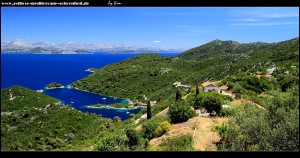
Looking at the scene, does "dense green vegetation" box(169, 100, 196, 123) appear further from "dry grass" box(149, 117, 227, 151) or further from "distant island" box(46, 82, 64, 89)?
"distant island" box(46, 82, 64, 89)

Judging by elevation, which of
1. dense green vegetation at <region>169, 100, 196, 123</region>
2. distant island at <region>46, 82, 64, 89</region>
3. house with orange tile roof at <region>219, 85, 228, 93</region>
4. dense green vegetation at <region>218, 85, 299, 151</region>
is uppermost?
dense green vegetation at <region>218, 85, 299, 151</region>

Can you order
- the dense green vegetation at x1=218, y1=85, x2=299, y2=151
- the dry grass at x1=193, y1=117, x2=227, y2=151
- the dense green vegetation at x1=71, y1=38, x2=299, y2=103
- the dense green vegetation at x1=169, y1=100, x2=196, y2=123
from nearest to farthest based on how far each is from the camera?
1. the dense green vegetation at x1=218, y1=85, x2=299, y2=151
2. the dry grass at x1=193, y1=117, x2=227, y2=151
3. the dense green vegetation at x1=169, y1=100, x2=196, y2=123
4. the dense green vegetation at x1=71, y1=38, x2=299, y2=103

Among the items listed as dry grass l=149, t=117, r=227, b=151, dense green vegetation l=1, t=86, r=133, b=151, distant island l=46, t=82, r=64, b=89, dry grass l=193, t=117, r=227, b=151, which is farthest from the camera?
distant island l=46, t=82, r=64, b=89

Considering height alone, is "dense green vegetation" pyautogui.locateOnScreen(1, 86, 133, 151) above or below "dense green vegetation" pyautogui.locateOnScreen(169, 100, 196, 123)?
below

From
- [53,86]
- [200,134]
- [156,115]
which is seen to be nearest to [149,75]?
[53,86]

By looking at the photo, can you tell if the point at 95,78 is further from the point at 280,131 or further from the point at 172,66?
the point at 280,131

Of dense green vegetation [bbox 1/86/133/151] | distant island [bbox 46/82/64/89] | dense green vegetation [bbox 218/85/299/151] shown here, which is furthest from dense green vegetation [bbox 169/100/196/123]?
distant island [bbox 46/82/64/89]

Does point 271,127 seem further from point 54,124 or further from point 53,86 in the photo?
point 53,86

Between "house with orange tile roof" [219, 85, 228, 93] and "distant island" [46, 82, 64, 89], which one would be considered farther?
"distant island" [46, 82, 64, 89]

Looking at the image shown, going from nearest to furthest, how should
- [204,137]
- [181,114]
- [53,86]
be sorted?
[204,137] < [181,114] < [53,86]

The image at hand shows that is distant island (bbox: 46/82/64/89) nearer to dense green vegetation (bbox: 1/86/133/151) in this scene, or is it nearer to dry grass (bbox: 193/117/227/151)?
dense green vegetation (bbox: 1/86/133/151)

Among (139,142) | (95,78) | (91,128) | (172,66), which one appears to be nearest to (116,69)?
(95,78)
